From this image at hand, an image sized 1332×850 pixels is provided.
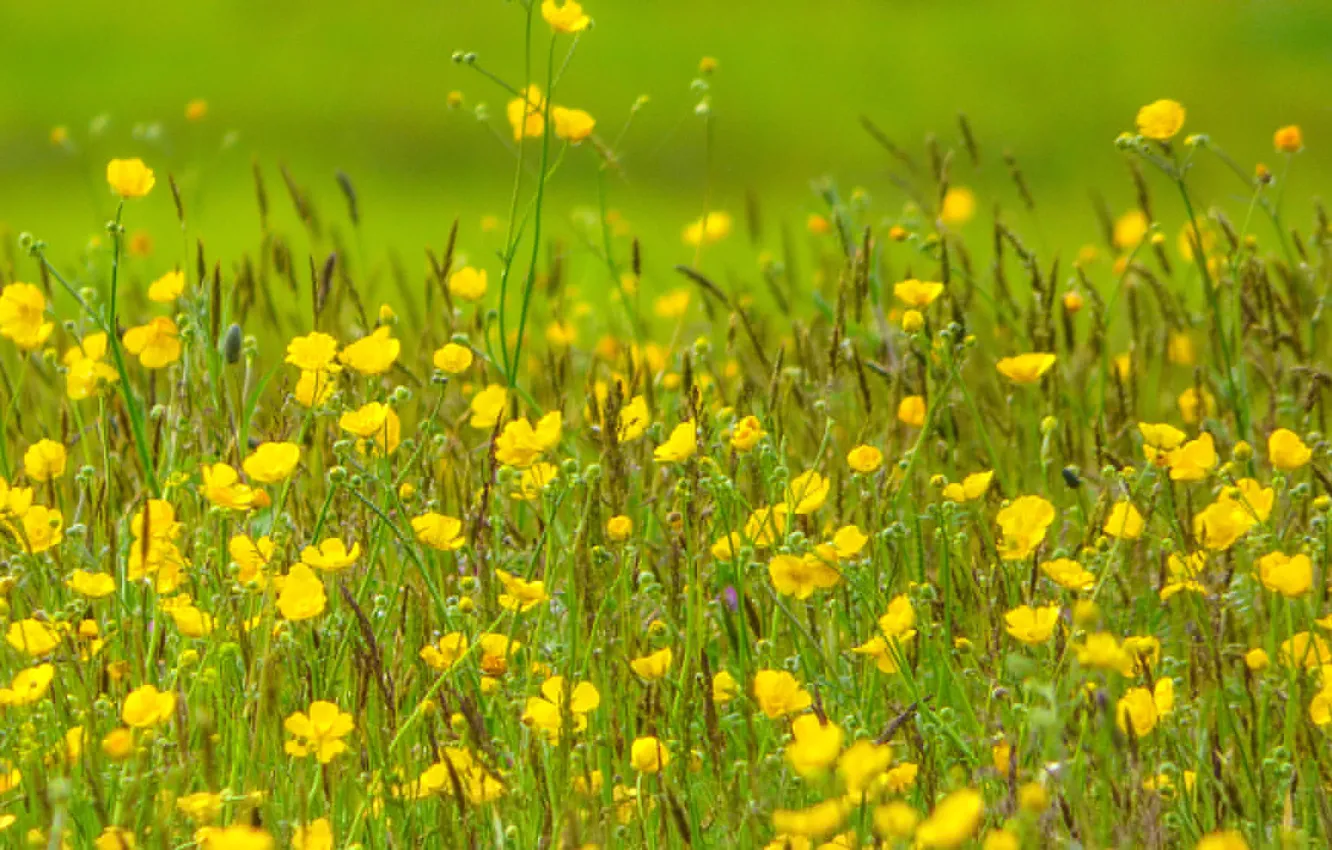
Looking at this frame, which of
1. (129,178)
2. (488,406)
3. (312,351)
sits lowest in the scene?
(488,406)

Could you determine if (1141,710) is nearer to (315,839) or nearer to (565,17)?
(315,839)

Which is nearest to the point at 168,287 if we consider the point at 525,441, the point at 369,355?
the point at 369,355

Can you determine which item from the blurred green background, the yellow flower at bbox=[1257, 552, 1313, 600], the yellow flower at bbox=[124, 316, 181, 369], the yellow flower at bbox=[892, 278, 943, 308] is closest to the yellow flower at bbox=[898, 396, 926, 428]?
the yellow flower at bbox=[892, 278, 943, 308]

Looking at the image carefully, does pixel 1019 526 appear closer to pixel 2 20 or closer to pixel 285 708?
pixel 285 708

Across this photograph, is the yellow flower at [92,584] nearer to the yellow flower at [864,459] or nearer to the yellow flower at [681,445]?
the yellow flower at [681,445]

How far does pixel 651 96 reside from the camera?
862 cm

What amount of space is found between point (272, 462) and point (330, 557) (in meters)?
0.14

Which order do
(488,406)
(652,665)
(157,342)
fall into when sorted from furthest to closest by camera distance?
(157,342)
(488,406)
(652,665)

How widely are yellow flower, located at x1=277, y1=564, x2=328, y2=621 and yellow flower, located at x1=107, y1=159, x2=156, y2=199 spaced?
706 mm

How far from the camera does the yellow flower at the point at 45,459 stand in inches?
83.7

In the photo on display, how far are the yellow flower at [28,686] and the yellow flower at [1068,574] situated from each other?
103 cm

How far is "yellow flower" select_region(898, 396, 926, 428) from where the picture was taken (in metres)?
2.47

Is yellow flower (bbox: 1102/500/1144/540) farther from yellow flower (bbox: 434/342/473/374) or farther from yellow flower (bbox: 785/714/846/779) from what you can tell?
yellow flower (bbox: 434/342/473/374)

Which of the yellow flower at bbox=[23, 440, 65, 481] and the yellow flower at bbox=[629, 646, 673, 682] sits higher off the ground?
the yellow flower at bbox=[23, 440, 65, 481]
